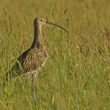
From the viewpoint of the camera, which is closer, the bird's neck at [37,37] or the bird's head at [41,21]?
the bird's neck at [37,37]

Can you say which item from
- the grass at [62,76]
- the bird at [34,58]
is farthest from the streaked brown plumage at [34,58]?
the grass at [62,76]

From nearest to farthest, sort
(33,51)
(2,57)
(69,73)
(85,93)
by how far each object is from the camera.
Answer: (85,93), (69,73), (2,57), (33,51)

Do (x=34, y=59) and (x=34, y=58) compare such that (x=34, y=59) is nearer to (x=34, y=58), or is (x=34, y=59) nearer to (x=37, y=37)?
(x=34, y=58)

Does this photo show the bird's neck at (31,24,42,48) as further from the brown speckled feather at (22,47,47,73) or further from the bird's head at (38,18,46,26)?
the brown speckled feather at (22,47,47,73)

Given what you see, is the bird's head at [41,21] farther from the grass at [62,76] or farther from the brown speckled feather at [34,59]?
the brown speckled feather at [34,59]

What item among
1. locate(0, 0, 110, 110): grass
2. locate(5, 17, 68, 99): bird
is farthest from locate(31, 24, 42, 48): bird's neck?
locate(0, 0, 110, 110): grass

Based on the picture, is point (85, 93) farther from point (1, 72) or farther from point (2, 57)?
point (2, 57)

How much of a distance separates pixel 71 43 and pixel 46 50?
0.74m

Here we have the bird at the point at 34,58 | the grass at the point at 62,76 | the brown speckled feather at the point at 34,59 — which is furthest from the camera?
the brown speckled feather at the point at 34,59

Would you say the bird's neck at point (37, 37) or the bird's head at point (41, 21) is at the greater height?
the bird's head at point (41, 21)

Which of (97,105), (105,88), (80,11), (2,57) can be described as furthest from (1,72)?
(80,11)

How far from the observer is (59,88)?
6.71 m

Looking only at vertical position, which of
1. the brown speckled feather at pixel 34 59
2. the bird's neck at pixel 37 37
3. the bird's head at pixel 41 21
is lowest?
the brown speckled feather at pixel 34 59

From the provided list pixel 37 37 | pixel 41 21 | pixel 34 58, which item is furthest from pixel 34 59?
pixel 41 21
